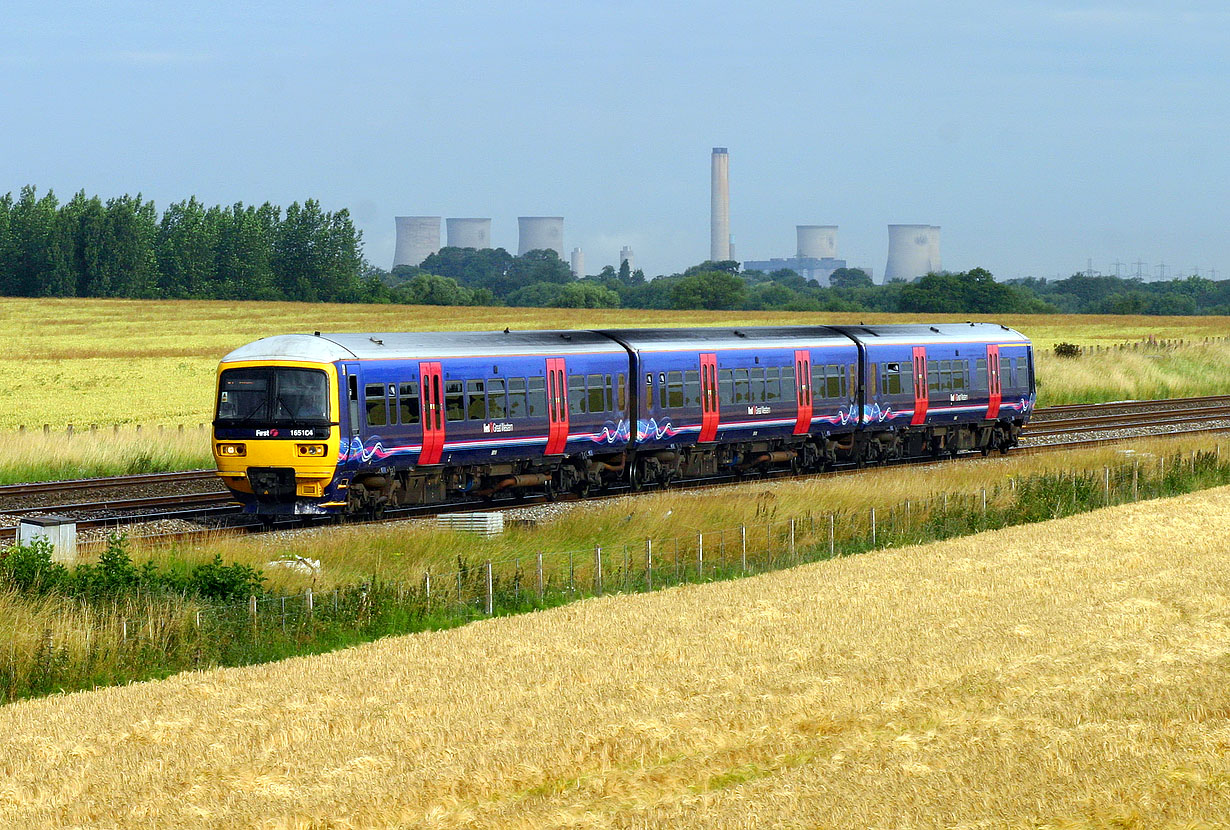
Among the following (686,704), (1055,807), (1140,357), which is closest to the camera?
(1055,807)

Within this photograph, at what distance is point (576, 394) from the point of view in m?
29.9

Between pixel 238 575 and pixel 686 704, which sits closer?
pixel 686 704

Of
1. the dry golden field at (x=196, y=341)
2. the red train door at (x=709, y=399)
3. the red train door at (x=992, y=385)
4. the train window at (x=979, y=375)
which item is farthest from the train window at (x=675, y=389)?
the dry golden field at (x=196, y=341)

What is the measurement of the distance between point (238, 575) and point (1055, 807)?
11.5m

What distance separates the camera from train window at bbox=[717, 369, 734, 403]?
32.8 metres

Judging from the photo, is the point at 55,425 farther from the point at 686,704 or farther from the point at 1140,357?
the point at 1140,357

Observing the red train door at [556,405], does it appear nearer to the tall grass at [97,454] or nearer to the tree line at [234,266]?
the tall grass at [97,454]

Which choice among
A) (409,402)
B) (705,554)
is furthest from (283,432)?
(705,554)

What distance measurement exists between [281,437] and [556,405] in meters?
5.77

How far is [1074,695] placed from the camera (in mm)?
12586

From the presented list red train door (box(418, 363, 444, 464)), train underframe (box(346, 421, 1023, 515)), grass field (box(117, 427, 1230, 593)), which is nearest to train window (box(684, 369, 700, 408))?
train underframe (box(346, 421, 1023, 515))

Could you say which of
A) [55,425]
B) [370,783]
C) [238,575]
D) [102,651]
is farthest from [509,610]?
[55,425]

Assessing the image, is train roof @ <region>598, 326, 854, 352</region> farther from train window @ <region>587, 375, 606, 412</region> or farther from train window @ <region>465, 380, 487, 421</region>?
train window @ <region>465, 380, 487, 421</region>

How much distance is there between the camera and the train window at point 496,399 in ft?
92.0
